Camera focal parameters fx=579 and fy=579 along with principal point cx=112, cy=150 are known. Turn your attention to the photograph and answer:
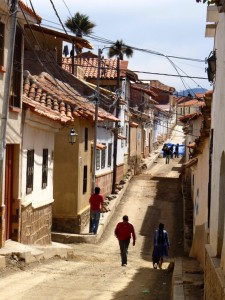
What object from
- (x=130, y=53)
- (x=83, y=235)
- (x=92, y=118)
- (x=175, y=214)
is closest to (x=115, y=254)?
(x=83, y=235)

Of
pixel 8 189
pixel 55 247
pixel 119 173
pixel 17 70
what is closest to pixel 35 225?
pixel 55 247

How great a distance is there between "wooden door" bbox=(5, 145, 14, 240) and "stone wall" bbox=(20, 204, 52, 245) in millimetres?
503

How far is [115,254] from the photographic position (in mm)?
19656

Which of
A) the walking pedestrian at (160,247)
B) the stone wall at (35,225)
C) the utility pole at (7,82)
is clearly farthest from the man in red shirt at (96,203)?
the utility pole at (7,82)

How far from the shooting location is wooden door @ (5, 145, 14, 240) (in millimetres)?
13547

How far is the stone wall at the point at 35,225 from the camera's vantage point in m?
14.6

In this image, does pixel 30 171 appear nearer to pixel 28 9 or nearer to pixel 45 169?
pixel 45 169

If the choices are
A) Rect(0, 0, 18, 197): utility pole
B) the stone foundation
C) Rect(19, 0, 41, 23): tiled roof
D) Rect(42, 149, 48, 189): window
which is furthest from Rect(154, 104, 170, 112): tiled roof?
Rect(0, 0, 18, 197): utility pole

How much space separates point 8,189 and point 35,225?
2.41 meters

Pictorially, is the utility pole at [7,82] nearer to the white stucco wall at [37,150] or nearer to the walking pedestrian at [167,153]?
the white stucco wall at [37,150]

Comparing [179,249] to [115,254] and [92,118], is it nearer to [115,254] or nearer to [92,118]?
[115,254]

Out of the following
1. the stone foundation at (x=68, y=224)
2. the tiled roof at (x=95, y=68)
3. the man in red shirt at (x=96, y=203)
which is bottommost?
the stone foundation at (x=68, y=224)

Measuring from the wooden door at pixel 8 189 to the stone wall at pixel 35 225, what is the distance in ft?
1.65

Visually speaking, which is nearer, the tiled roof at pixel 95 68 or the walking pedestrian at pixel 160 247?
the walking pedestrian at pixel 160 247
